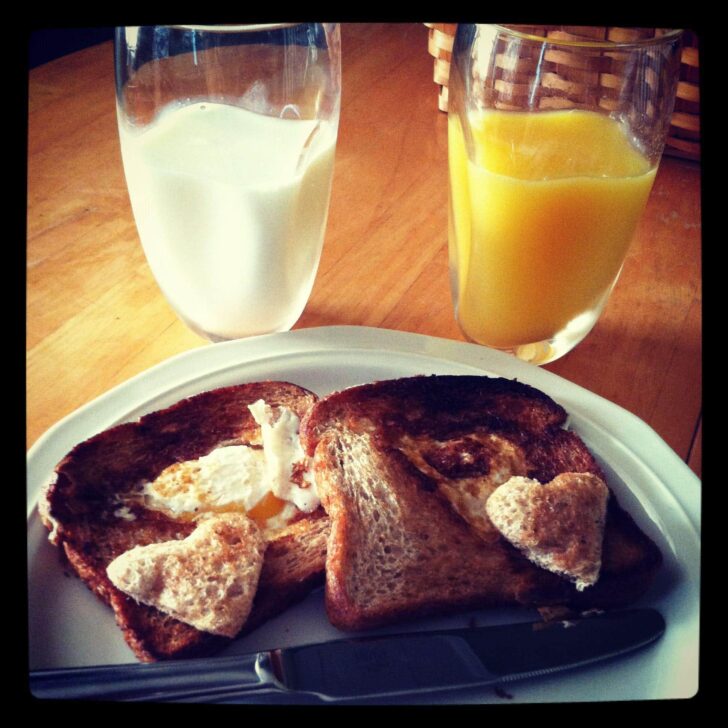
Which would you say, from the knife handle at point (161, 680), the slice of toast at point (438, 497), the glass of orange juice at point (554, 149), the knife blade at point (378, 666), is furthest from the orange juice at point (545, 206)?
the knife handle at point (161, 680)

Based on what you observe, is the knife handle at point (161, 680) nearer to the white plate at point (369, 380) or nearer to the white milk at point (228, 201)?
the white plate at point (369, 380)

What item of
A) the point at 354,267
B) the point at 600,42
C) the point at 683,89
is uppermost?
the point at 600,42

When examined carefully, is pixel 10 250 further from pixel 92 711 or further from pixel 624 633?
pixel 624 633

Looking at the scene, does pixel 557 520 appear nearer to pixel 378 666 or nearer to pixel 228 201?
pixel 378 666

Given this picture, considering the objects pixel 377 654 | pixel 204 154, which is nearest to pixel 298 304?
pixel 204 154

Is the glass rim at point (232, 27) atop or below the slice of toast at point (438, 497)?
atop

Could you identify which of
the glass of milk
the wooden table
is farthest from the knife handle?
the glass of milk

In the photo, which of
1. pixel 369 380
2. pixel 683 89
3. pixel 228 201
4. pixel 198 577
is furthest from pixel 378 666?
pixel 683 89

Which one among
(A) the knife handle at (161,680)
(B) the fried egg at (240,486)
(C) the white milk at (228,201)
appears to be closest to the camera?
(A) the knife handle at (161,680)
